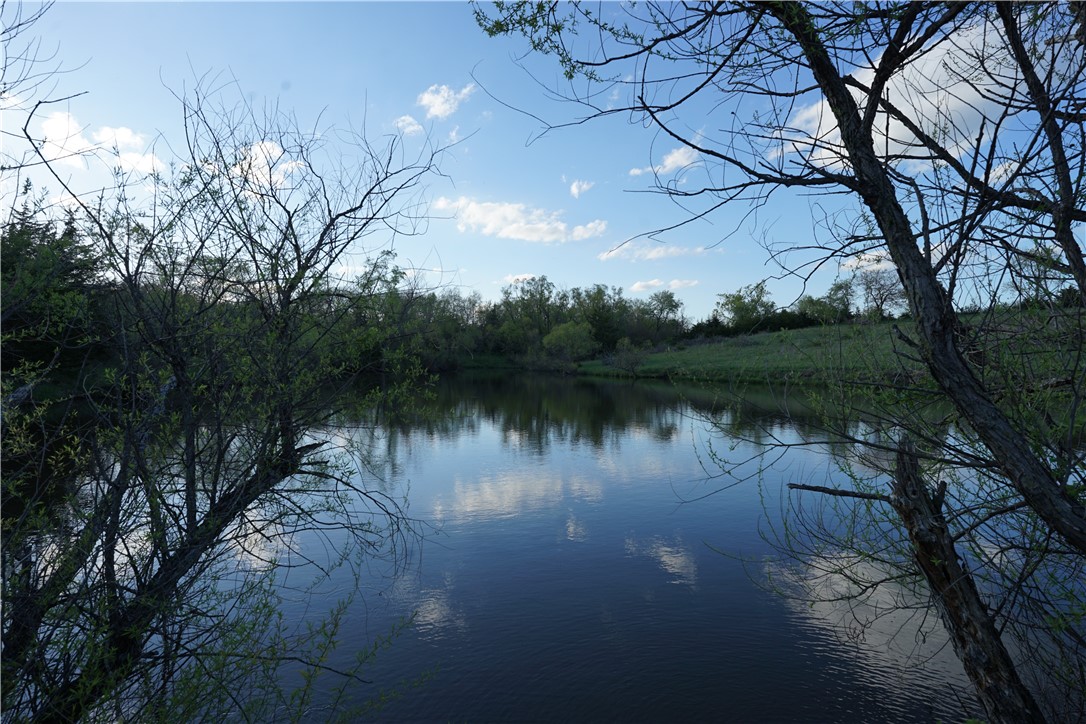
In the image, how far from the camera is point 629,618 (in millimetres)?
8281

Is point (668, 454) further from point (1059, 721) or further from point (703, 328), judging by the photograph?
point (703, 328)

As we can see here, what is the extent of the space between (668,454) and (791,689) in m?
11.2

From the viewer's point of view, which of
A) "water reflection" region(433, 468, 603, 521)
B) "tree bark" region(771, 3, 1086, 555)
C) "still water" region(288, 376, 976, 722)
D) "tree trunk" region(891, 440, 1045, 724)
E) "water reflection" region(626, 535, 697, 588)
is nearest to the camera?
"tree bark" region(771, 3, 1086, 555)

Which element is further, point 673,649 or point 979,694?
point 673,649

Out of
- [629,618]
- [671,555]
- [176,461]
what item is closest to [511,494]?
[671,555]

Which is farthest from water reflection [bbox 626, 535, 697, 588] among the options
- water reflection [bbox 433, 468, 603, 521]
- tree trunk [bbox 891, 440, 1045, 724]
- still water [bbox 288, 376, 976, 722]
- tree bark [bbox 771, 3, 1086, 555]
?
tree bark [bbox 771, 3, 1086, 555]

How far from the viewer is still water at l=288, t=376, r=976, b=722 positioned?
6516mm

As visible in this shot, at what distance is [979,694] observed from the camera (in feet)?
12.6

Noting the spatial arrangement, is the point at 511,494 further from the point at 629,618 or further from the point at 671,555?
the point at 629,618

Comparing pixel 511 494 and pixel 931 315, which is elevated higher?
pixel 931 315

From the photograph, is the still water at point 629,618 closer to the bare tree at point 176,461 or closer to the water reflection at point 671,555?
the water reflection at point 671,555

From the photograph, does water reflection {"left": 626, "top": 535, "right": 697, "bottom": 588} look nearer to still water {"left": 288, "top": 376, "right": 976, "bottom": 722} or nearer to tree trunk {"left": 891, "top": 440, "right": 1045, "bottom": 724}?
still water {"left": 288, "top": 376, "right": 976, "bottom": 722}

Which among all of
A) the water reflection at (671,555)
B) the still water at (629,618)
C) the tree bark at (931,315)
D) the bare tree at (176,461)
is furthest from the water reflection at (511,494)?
the tree bark at (931,315)

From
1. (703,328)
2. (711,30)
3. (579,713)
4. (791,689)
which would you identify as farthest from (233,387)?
(703,328)
